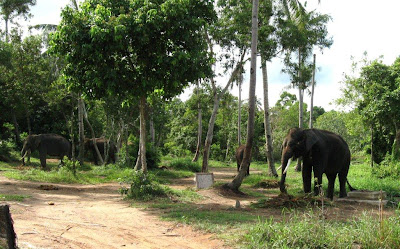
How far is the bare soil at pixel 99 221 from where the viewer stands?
655 centimetres

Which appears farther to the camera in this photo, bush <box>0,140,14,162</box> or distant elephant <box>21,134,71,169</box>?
bush <box>0,140,14,162</box>

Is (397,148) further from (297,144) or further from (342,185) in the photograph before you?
(297,144)

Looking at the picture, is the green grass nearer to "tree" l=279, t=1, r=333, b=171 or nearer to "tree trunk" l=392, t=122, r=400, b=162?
"tree" l=279, t=1, r=333, b=171

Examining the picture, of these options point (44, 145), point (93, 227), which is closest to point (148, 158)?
point (44, 145)

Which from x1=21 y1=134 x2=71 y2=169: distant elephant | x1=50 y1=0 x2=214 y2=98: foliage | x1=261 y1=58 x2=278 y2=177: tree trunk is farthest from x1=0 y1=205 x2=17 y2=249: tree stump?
x1=261 y1=58 x2=278 y2=177: tree trunk

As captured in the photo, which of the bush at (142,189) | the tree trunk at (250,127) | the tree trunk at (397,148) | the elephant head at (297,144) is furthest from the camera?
the tree trunk at (397,148)

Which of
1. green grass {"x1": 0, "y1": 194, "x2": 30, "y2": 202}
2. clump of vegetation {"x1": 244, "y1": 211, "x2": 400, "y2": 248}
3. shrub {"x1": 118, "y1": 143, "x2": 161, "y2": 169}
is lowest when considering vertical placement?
green grass {"x1": 0, "y1": 194, "x2": 30, "y2": 202}

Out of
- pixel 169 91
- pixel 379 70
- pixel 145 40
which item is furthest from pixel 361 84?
pixel 145 40

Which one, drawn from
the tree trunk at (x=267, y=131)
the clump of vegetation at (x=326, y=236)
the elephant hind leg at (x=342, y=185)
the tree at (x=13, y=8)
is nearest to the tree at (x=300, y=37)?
the tree trunk at (x=267, y=131)

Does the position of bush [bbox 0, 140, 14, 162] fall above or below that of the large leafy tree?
below

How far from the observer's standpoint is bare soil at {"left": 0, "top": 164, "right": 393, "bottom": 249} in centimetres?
655

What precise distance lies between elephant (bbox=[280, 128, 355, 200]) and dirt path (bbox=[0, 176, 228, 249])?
465cm

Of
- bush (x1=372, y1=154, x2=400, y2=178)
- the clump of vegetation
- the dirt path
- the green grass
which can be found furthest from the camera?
bush (x1=372, y1=154, x2=400, y2=178)

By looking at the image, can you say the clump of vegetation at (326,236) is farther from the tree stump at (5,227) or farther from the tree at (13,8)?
the tree at (13,8)
